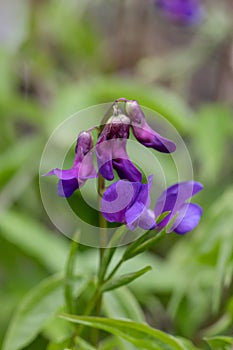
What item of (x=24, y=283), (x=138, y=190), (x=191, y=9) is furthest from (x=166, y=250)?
(x=138, y=190)

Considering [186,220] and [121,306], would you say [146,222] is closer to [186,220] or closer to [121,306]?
[186,220]

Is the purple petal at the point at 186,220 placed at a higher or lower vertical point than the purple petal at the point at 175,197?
lower

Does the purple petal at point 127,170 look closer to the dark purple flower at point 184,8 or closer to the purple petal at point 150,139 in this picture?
the purple petal at point 150,139

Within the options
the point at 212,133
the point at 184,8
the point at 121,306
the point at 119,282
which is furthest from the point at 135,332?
the point at 184,8

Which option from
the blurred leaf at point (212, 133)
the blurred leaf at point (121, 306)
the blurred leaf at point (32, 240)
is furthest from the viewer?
the blurred leaf at point (212, 133)

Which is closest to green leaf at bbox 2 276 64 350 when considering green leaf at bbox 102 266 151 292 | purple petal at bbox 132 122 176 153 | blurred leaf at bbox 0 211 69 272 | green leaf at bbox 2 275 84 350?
green leaf at bbox 2 275 84 350

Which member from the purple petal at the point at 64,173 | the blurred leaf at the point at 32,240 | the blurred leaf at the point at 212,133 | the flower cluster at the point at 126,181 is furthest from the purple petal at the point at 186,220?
the blurred leaf at the point at 212,133

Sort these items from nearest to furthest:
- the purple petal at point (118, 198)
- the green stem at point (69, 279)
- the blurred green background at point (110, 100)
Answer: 1. the purple petal at point (118, 198)
2. the green stem at point (69, 279)
3. the blurred green background at point (110, 100)
